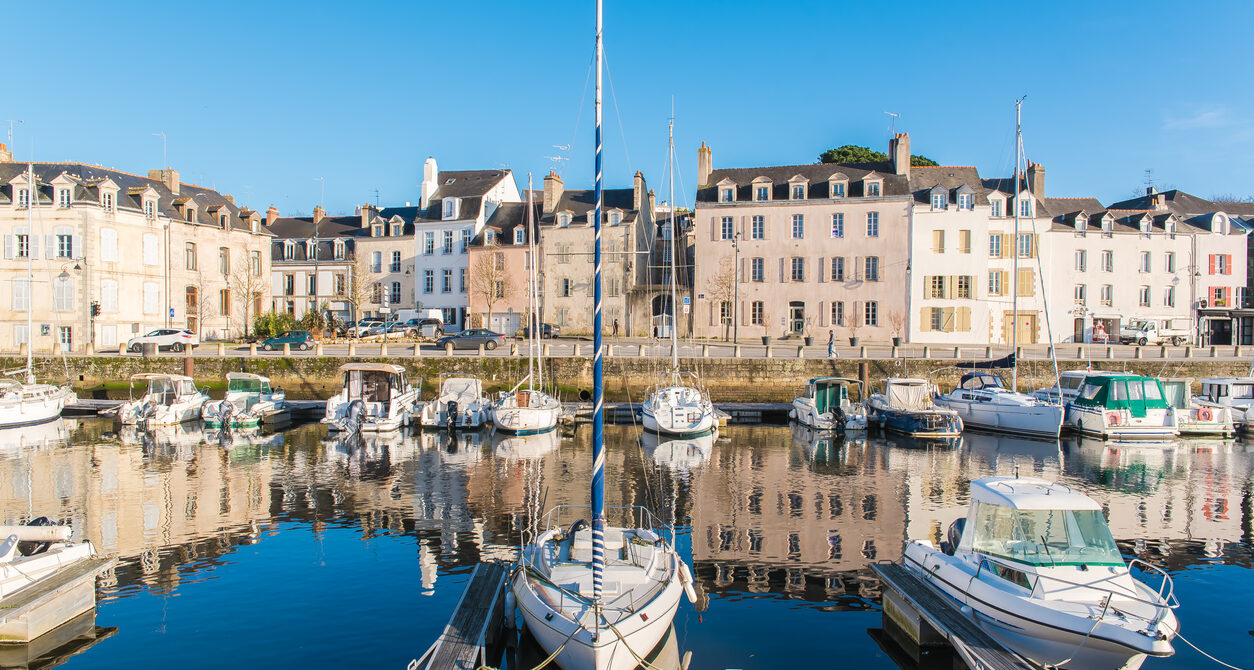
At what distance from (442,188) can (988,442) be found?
4376 centimetres

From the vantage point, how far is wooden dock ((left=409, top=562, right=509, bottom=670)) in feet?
31.2

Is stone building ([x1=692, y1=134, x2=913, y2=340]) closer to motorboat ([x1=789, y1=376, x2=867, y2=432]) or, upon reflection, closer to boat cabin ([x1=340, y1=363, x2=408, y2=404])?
motorboat ([x1=789, y1=376, x2=867, y2=432])

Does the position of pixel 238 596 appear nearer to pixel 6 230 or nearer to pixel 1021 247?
pixel 6 230

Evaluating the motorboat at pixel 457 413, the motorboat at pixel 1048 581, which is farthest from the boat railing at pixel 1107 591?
the motorboat at pixel 457 413

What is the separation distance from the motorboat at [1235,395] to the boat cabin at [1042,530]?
1097 inches

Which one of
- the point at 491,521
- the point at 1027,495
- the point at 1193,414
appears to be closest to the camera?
the point at 1027,495

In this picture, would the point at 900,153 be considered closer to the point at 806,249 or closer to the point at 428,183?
the point at 806,249

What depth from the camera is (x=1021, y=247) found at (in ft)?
168

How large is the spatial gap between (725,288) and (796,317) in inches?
185

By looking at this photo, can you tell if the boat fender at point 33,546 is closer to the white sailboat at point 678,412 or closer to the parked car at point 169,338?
the white sailboat at point 678,412

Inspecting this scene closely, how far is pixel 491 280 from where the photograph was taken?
183ft

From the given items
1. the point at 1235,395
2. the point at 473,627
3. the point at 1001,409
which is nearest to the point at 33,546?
the point at 473,627

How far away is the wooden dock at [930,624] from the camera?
31.5 ft

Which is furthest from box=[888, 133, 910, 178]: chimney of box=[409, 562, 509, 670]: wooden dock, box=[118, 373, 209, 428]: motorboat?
box=[409, 562, 509, 670]: wooden dock
